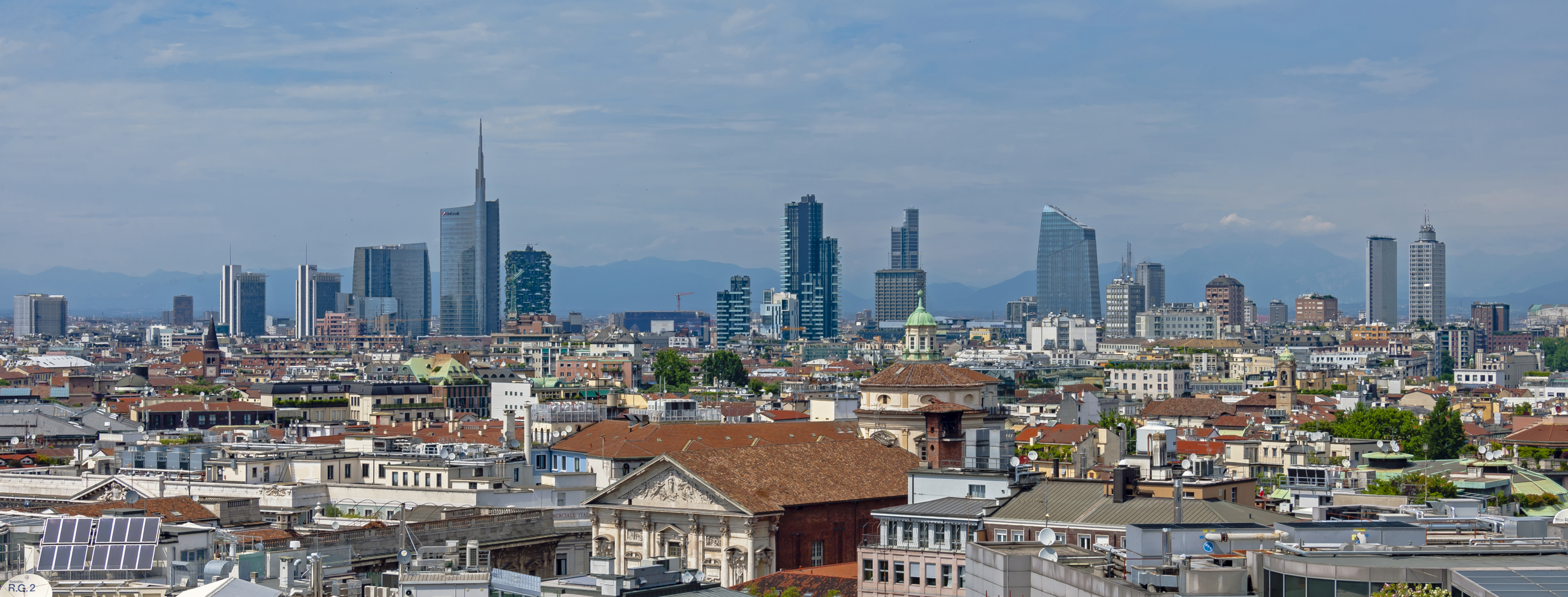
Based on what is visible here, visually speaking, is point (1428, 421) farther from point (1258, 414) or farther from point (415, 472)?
point (415, 472)

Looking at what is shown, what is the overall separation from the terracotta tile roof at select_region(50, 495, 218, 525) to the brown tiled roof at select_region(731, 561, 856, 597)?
14.4 meters

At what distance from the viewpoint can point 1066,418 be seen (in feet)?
449

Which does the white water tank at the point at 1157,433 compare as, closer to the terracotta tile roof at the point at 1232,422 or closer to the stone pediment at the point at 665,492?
the stone pediment at the point at 665,492

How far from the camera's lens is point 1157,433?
236 feet

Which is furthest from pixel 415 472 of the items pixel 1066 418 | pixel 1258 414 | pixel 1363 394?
pixel 1363 394

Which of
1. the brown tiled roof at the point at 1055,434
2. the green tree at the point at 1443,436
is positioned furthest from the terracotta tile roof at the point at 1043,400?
the green tree at the point at 1443,436

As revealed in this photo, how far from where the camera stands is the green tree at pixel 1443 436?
102 m

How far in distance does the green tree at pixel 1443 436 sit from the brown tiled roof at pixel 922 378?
93.3 feet

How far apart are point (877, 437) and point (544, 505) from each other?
15274 millimetres

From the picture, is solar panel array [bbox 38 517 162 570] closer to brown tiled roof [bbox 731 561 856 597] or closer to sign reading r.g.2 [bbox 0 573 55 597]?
sign reading r.g.2 [bbox 0 573 55 597]

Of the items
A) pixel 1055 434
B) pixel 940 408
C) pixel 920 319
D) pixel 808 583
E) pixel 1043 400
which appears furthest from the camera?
pixel 1043 400

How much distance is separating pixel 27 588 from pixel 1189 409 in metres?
117

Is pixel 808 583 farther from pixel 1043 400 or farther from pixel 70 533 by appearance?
pixel 1043 400

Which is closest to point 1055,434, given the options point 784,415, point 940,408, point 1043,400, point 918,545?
point 784,415
